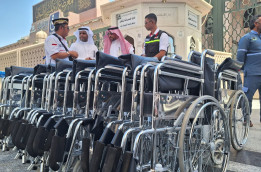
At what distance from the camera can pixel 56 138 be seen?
1.81 metres

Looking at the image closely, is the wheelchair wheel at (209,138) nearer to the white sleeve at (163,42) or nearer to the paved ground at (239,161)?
the paved ground at (239,161)

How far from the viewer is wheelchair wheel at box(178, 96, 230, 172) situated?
188 centimetres

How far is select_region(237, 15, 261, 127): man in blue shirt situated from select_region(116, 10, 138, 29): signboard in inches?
101

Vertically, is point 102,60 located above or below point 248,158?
above

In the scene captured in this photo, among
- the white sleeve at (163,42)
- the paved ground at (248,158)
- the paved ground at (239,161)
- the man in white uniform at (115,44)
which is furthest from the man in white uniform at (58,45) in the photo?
the paved ground at (248,158)

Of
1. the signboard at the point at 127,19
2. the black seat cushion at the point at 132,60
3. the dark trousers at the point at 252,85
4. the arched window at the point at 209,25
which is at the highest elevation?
the arched window at the point at 209,25

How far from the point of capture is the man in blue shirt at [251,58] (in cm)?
387

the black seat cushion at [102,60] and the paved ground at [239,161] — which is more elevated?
the black seat cushion at [102,60]

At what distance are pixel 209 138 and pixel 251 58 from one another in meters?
2.42

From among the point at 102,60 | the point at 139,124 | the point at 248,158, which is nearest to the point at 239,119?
the point at 248,158

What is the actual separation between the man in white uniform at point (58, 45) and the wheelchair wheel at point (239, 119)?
2.09 metres

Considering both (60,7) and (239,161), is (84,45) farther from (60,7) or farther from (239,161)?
(60,7)

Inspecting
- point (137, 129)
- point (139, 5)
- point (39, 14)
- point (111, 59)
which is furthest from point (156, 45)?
point (39, 14)

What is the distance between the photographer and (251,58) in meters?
3.92
